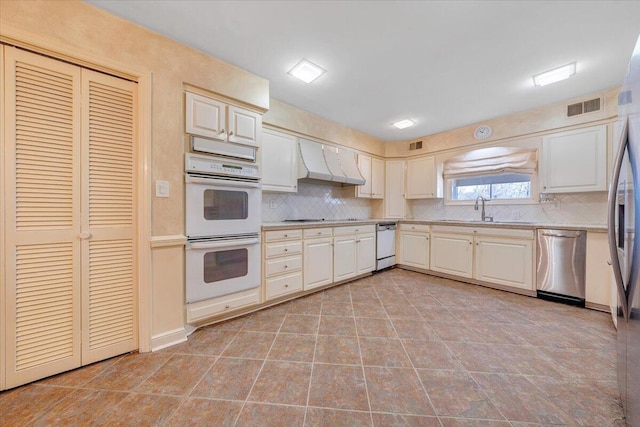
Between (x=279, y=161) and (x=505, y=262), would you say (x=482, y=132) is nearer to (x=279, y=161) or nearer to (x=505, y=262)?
(x=505, y=262)

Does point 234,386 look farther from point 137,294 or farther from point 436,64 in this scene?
point 436,64

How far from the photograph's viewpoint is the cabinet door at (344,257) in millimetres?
3244

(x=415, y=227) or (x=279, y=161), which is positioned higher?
(x=279, y=161)

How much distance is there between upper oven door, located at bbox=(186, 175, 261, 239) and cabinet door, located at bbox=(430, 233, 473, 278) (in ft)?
9.46

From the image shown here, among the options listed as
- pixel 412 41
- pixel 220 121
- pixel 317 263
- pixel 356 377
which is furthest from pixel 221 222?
pixel 412 41

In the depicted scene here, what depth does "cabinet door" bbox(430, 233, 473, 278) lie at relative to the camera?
136 inches

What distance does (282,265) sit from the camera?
266 cm

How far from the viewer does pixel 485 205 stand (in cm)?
387

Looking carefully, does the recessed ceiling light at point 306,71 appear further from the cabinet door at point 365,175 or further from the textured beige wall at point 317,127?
the cabinet door at point 365,175

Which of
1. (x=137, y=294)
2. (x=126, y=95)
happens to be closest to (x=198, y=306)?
(x=137, y=294)

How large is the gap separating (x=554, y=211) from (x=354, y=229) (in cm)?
276

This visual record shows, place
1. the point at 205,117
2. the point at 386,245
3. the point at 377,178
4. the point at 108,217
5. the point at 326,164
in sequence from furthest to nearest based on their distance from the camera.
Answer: the point at 377,178
the point at 386,245
the point at 326,164
the point at 205,117
the point at 108,217

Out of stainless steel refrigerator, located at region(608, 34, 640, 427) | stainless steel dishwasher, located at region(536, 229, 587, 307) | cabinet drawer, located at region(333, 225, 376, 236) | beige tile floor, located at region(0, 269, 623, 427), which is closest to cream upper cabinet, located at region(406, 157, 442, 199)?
cabinet drawer, located at region(333, 225, 376, 236)

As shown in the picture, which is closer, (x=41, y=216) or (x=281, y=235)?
(x=41, y=216)
